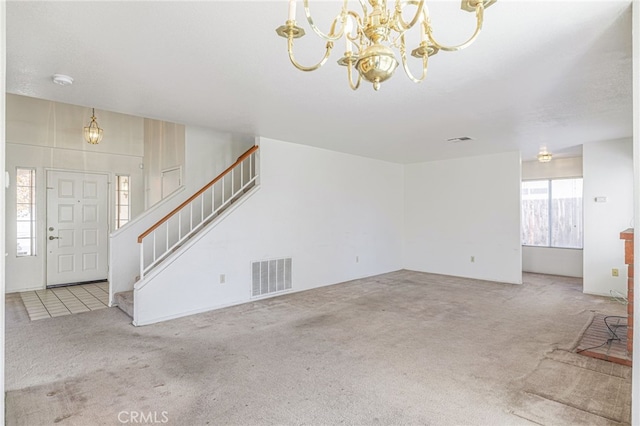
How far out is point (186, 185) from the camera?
224 inches

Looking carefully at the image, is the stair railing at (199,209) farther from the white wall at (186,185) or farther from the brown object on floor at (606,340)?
the brown object on floor at (606,340)

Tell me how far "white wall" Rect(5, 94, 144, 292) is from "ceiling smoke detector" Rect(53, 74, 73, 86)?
376 centimetres

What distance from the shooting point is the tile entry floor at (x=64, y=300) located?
180 inches

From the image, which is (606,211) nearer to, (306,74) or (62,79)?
(306,74)

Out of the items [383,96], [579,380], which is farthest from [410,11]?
[579,380]

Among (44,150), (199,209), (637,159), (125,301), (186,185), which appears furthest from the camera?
(44,150)

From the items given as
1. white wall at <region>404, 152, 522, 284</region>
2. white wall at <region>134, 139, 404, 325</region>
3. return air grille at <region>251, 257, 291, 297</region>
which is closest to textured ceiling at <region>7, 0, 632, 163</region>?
white wall at <region>134, 139, 404, 325</region>

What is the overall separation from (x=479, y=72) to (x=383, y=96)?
90cm

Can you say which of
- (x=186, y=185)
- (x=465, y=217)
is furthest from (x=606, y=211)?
(x=186, y=185)

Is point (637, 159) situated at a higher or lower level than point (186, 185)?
lower

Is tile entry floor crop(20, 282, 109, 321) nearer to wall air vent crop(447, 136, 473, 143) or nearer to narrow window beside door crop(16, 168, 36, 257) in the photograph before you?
narrow window beside door crop(16, 168, 36, 257)

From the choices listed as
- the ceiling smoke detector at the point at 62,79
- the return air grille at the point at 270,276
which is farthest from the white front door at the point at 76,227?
the ceiling smoke detector at the point at 62,79

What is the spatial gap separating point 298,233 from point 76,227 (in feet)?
13.5

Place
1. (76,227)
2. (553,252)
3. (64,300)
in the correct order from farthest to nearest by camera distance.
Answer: (553,252) < (76,227) < (64,300)
